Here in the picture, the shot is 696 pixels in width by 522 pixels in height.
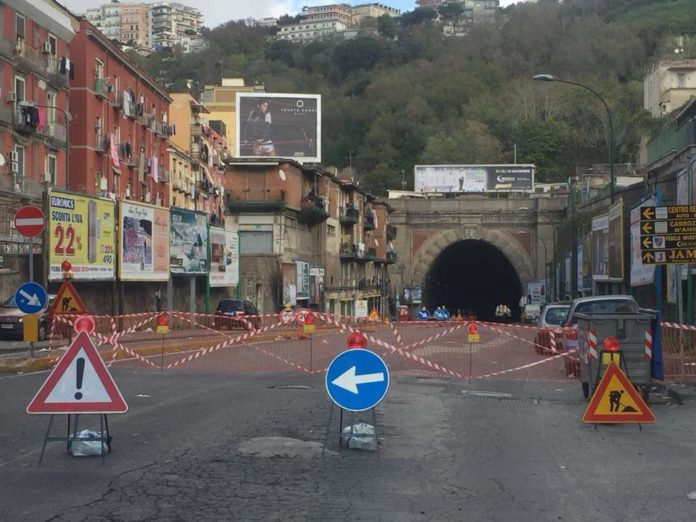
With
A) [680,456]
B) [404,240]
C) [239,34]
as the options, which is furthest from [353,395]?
[239,34]

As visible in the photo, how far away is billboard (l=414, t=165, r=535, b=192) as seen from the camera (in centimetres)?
8994

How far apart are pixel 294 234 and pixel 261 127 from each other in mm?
10969

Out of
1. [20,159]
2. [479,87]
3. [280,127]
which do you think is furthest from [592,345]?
[479,87]

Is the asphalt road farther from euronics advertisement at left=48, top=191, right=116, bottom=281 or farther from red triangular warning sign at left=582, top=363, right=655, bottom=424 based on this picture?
euronics advertisement at left=48, top=191, right=116, bottom=281

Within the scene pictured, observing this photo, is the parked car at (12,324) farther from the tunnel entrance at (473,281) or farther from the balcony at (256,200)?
the tunnel entrance at (473,281)

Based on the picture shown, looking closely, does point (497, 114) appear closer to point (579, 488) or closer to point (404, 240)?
point (404, 240)

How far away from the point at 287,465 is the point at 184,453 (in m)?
1.17

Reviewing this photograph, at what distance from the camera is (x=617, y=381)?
40.2 ft

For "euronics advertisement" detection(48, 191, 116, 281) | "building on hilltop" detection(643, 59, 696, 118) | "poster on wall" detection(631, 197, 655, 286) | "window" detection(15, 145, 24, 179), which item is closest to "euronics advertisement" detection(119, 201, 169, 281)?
"euronics advertisement" detection(48, 191, 116, 281)

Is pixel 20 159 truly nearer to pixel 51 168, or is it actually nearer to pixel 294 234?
pixel 51 168

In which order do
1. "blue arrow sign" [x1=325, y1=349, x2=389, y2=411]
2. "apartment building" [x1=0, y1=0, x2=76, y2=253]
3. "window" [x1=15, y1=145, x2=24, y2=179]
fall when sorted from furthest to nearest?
"window" [x1=15, y1=145, x2=24, y2=179], "apartment building" [x1=0, y1=0, x2=76, y2=253], "blue arrow sign" [x1=325, y1=349, x2=389, y2=411]

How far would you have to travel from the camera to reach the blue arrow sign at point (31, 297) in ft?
63.3

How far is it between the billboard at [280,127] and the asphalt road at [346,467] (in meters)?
58.2

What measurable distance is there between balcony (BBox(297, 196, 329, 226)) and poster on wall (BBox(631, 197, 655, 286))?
32.4 metres
